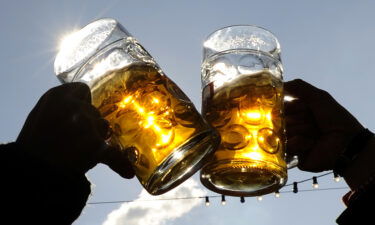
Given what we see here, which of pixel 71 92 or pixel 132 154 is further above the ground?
pixel 71 92

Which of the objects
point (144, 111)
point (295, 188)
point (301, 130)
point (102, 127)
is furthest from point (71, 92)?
point (295, 188)

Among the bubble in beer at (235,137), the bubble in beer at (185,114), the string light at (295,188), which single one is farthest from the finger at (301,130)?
the string light at (295,188)

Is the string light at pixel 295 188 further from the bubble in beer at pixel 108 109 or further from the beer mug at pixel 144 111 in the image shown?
the bubble in beer at pixel 108 109

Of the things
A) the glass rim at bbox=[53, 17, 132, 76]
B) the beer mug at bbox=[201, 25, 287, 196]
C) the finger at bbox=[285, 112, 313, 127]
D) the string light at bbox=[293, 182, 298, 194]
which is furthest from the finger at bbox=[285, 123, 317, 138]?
the string light at bbox=[293, 182, 298, 194]

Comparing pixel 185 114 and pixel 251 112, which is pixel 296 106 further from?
pixel 185 114

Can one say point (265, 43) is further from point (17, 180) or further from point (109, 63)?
point (17, 180)

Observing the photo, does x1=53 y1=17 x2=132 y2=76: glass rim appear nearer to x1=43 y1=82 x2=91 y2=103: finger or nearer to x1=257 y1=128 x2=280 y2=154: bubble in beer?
x1=43 y1=82 x2=91 y2=103: finger

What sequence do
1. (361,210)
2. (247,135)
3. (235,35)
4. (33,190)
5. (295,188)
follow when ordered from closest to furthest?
(33,190), (361,210), (247,135), (235,35), (295,188)
